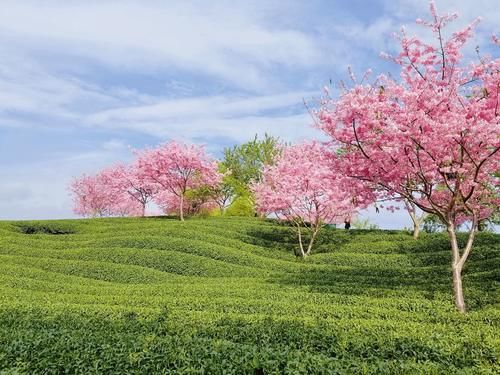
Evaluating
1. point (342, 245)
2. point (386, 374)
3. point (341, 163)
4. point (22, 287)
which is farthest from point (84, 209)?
point (386, 374)

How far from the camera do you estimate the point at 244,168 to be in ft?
188

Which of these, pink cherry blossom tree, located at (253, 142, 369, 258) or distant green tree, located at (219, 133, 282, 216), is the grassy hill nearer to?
pink cherry blossom tree, located at (253, 142, 369, 258)

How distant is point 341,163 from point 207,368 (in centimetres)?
1065

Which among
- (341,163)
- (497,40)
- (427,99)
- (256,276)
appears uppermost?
(497,40)

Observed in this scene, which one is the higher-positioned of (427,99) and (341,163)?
(427,99)

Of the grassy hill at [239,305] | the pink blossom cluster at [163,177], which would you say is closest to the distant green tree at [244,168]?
the pink blossom cluster at [163,177]

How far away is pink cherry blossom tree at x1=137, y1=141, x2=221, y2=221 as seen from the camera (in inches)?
1665

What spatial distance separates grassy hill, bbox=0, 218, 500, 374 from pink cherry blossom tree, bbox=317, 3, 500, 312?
3.69 metres

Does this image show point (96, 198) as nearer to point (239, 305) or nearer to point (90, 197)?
point (90, 197)

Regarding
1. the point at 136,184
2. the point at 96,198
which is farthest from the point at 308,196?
the point at 96,198

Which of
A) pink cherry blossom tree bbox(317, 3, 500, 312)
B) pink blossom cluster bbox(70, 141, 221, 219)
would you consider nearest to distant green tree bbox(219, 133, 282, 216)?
pink blossom cluster bbox(70, 141, 221, 219)

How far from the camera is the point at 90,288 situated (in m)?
18.8

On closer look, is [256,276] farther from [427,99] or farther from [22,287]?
[427,99]

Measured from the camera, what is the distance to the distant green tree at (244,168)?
183 ft
